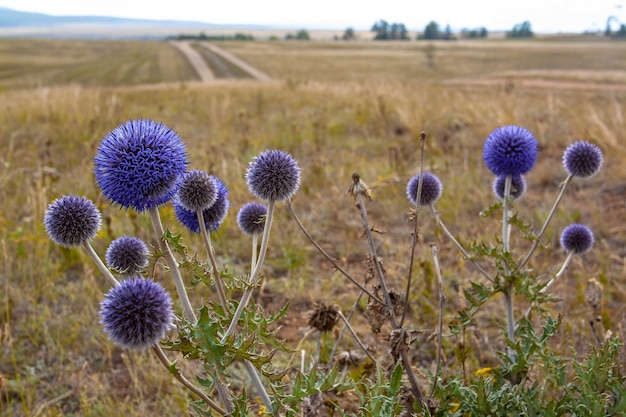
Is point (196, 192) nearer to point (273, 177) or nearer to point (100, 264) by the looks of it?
point (273, 177)

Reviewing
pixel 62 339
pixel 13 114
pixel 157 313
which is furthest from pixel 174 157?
pixel 13 114

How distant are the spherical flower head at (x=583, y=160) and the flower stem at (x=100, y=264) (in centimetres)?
254

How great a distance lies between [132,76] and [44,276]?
51677 mm

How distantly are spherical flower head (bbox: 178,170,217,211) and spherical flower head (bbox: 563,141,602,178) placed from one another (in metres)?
2.13

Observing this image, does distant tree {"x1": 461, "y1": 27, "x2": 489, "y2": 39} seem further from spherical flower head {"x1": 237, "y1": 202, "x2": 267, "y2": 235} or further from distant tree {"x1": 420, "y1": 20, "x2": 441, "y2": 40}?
spherical flower head {"x1": 237, "y1": 202, "x2": 267, "y2": 235}

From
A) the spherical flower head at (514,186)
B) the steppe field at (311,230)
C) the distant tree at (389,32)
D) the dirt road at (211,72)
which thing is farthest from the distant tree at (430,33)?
the spherical flower head at (514,186)

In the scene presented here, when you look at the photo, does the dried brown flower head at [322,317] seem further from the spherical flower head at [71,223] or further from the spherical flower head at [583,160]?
the spherical flower head at [583,160]

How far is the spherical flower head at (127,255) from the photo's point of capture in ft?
6.90

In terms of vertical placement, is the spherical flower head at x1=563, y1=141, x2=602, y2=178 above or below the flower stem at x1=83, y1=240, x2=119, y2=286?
above

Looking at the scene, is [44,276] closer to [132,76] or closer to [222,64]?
[132,76]

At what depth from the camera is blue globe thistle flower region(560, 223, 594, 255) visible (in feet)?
10.2

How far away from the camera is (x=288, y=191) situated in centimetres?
217

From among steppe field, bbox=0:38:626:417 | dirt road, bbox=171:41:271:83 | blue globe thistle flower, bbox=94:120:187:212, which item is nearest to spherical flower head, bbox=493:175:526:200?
steppe field, bbox=0:38:626:417

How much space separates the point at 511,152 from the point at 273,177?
1381 mm
